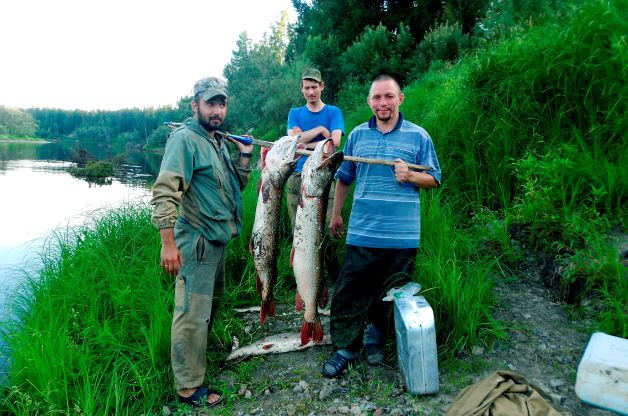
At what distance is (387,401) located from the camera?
3.28m

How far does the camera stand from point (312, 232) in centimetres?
330

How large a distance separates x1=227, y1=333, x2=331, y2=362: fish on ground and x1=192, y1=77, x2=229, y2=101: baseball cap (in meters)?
2.35

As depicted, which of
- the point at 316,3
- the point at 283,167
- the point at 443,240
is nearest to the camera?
the point at 283,167

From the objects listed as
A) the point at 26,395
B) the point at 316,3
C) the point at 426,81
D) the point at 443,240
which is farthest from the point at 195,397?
the point at 316,3

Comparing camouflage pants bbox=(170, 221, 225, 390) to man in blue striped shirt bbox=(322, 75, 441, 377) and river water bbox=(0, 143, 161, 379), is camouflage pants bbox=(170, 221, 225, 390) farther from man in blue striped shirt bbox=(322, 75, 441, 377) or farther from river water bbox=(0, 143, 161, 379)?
river water bbox=(0, 143, 161, 379)

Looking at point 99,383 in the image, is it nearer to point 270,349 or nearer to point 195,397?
point 195,397

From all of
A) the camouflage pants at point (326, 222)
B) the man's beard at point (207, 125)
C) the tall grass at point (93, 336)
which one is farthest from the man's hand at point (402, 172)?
the tall grass at point (93, 336)

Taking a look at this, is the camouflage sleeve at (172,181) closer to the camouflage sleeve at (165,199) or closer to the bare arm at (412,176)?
the camouflage sleeve at (165,199)

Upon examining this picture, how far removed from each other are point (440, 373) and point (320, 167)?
1.91 meters

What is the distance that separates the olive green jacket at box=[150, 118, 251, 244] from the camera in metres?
3.01

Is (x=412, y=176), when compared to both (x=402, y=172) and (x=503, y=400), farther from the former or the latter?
(x=503, y=400)

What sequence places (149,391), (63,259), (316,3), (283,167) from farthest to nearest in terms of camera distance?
(316,3)
(63,259)
(149,391)
(283,167)

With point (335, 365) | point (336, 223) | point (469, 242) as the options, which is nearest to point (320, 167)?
point (336, 223)

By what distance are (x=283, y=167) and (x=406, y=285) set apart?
1.35 metres
